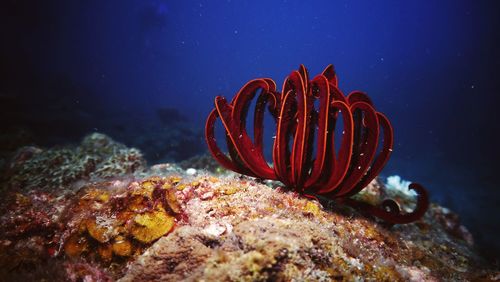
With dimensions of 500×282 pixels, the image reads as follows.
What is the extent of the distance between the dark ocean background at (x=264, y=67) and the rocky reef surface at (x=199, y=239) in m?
7.76

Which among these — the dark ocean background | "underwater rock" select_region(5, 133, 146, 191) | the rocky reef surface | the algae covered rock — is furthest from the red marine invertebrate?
the dark ocean background

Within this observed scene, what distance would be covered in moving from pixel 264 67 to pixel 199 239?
162739mm

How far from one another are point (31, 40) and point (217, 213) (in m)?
72.4

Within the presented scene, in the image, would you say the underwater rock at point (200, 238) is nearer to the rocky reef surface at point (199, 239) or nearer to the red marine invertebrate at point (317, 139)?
the rocky reef surface at point (199, 239)

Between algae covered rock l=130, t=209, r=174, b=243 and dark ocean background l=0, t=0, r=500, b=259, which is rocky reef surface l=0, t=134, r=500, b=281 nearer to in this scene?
algae covered rock l=130, t=209, r=174, b=243

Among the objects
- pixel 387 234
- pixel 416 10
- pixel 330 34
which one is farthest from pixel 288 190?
pixel 330 34

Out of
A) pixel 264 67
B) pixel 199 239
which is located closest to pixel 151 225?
pixel 199 239

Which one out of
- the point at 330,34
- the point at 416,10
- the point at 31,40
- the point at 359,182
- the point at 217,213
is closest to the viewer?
the point at 217,213

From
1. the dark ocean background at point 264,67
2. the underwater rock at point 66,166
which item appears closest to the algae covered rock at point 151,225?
the underwater rock at point 66,166

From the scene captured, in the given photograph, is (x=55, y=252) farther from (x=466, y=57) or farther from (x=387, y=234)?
(x=466, y=57)

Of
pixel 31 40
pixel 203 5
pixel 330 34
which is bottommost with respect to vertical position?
pixel 31 40

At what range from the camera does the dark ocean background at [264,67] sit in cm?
2195

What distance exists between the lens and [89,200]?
8.60ft

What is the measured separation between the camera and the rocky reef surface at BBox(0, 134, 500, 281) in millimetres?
1624
